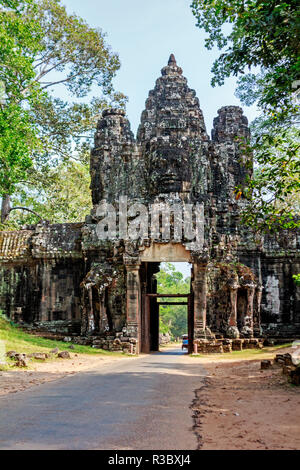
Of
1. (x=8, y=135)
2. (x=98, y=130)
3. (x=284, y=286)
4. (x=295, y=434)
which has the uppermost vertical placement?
(x=98, y=130)

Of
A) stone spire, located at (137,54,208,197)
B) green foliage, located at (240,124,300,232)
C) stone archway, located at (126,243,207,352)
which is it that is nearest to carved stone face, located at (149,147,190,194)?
stone spire, located at (137,54,208,197)

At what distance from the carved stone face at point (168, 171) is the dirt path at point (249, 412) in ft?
35.9

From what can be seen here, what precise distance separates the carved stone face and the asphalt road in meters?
12.0

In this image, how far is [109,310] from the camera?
2083 centimetres

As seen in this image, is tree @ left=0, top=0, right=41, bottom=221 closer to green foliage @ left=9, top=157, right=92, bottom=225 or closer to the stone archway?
the stone archway

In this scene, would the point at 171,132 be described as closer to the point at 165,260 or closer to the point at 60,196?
the point at 165,260

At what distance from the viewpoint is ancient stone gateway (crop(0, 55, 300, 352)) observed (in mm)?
20250

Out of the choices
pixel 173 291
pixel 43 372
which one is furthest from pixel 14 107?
pixel 173 291

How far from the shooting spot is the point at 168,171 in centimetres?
2134

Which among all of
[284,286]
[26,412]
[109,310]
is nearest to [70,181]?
[109,310]

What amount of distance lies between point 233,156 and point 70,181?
42.2ft
